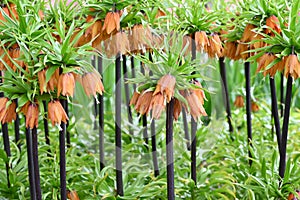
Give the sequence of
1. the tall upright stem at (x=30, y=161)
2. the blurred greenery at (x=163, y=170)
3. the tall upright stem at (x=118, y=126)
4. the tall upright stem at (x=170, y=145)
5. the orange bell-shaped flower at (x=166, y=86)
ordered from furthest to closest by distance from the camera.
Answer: the blurred greenery at (x=163, y=170), the tall upright stem at (x=118, y=126), the tall upright stem at (x=30, y=161), the tall upright stem at (x=170, y=145), the orange bell-shaped flower at (x=166, y=86)

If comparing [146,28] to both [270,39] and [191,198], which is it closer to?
[270,39]

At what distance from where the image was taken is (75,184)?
8.24 feet

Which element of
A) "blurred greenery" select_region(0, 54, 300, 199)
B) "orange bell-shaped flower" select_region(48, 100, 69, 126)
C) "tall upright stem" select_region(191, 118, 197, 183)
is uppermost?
"orange bell-shaped flower" select_region(48, 100, 69, 126)

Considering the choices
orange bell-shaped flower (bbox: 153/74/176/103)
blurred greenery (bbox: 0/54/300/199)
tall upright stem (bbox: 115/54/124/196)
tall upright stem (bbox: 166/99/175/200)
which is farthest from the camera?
blurred greenery (bbox: 0/54/300/199)

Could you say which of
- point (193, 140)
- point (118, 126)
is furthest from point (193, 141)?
point (118, 126)

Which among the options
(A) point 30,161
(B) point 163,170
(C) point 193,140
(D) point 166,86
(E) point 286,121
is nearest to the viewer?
(D) point 166,86

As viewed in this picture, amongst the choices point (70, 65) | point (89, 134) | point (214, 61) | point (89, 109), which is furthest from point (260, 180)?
point (89, 109)

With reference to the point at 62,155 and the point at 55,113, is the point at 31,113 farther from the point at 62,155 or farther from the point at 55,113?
the point at 62,155

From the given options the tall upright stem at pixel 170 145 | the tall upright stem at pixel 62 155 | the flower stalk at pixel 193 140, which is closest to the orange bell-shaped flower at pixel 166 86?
the tall upright stem at pixel 170 145

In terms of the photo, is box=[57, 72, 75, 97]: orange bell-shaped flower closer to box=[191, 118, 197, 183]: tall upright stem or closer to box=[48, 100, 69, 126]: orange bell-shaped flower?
box=[48, 100, 69, 126]: orange bell-shaped flower

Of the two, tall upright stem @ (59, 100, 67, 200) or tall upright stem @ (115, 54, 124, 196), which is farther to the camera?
tall upright stem @ (115, 54, 124, 196)

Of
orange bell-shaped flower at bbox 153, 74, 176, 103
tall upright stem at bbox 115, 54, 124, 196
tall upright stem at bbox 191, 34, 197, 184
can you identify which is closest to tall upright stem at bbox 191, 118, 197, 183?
tall upright stem at bbox 191, 34, 197, 184

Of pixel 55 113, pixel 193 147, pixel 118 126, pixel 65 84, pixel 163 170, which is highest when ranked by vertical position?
pixel 65 84

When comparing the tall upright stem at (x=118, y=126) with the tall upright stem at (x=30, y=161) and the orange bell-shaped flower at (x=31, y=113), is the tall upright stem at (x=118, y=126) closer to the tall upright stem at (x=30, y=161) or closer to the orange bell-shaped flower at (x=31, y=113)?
the tall upright stem at (x=30, y=161)
